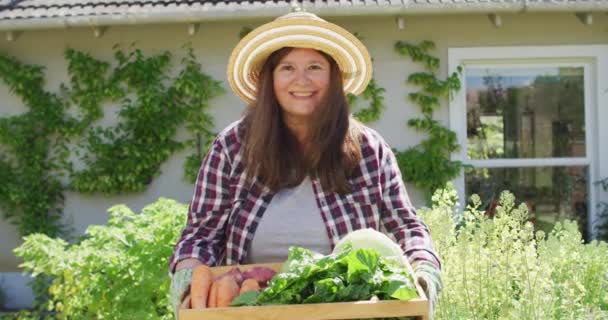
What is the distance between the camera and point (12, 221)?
6332mm

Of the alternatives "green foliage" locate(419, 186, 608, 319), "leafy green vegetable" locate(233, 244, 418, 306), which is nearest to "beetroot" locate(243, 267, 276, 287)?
"leafy green vegetable" locate(233, 244, 418, 306)

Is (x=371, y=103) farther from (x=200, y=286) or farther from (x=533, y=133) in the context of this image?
(x=200, y=286)

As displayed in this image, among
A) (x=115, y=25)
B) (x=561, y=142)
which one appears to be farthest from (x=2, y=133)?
(x=561, y=142)

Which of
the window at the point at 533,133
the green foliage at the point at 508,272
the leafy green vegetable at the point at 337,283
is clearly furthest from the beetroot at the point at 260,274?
the window at the point at 533,133

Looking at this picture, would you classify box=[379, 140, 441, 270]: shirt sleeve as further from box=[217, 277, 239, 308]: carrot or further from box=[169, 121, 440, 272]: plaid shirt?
box=[217, 277, 239, 308]: carrot

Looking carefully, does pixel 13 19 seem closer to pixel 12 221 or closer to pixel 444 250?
pixel 12 221

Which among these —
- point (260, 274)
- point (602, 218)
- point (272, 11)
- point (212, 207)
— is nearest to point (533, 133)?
point (602, 218)

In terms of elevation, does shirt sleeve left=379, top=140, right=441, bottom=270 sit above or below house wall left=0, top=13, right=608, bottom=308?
below

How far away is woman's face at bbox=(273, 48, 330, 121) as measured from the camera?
211 centimetres

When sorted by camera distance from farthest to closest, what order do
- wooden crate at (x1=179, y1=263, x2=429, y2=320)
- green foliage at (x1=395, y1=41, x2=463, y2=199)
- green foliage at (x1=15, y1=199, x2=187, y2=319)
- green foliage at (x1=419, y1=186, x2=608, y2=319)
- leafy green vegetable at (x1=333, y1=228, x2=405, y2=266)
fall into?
green foliage at (x1=395, y1=41, x2=463, y2=199), green foliage at (x1=15, y1=199, x2=187, y2=319), green foliage at (x1=419, y1=186, x2=608, y2=319), leafy green vegetable at (x1=333, y1=228, x2=405, y2=266), wooden crate at (x1=179, y1=263, x2=429, y2=320)

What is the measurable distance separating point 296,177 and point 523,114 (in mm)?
4615

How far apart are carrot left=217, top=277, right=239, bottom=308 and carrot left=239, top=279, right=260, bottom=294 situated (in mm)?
19

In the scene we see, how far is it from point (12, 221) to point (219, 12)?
8.92ft

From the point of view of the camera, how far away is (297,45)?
7.01ft
